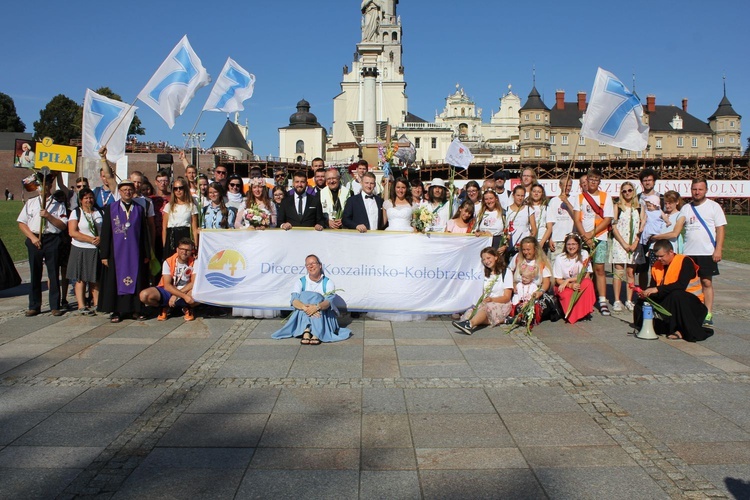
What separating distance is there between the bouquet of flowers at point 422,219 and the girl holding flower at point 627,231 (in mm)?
2917

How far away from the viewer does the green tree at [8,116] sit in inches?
3415

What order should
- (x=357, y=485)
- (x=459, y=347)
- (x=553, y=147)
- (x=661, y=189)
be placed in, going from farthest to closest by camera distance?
(x=553, y=147) < (x=661, y=189) < (x=459, y=347) < (x=357, y=485)

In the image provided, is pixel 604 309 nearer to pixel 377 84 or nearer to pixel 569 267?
pixel 569 267

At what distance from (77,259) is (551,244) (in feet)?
23.0

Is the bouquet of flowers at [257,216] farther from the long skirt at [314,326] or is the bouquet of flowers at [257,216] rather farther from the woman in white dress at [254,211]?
the long skirt at [314,326]

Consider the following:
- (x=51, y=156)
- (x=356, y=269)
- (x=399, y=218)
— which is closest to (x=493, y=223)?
(x=399, y=218)

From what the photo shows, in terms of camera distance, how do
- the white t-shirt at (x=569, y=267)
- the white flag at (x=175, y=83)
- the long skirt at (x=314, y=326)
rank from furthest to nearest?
the white flag at (x=175, y=83)
the white t-shirt at (x=569, y=267)
the long skirt at (x=314, y=326)

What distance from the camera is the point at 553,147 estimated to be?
4318 inches

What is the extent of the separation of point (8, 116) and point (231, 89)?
93016mm

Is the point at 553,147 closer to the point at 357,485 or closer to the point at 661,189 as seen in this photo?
the point at 661,189

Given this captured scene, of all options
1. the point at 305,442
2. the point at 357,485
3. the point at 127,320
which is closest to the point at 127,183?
the point at 127,320

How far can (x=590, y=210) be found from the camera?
9328 millimetres

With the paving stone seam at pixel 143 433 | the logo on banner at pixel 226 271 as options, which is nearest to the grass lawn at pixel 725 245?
the logo on banner at pixel 226 271

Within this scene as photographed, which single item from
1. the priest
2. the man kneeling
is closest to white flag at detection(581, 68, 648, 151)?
the man kneeling
